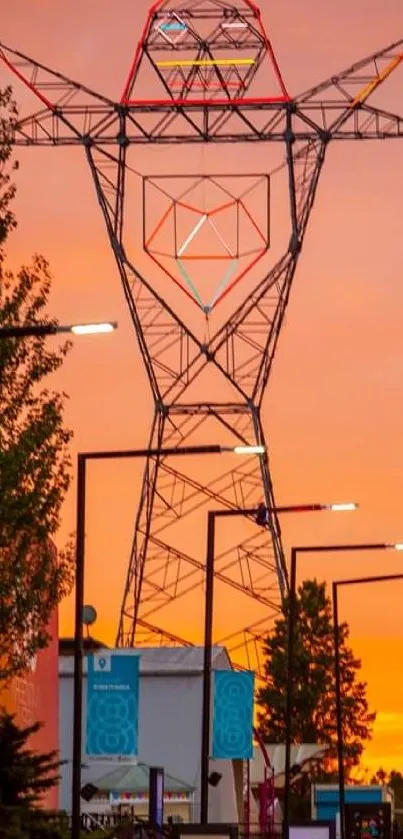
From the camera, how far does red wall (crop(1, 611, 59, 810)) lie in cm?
6700

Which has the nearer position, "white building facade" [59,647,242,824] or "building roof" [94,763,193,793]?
"building roof" [94,763,193,793]

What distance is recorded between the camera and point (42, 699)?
2886 inches

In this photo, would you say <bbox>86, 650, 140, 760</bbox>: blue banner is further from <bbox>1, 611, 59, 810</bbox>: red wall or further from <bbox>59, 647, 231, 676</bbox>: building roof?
<bbox>59, 647, 231, 676</bbox>: building roof

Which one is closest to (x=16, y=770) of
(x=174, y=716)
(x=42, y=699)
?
(x=42, y=699)

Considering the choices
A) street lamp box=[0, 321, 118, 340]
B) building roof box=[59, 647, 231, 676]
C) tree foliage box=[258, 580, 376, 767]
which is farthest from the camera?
tree foliage box=[258, 580, 376, 767]

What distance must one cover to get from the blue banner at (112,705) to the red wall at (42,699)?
18.3 ft

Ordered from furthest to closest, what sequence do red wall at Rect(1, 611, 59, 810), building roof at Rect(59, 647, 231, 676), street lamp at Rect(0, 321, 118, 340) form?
1. building roof at Rect(59, 647, 231, 676)
2. red wall at Rect(1, 611, 59, 810)
3. street lamp at Rect(0, 321, 118, 340)

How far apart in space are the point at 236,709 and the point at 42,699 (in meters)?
8.41

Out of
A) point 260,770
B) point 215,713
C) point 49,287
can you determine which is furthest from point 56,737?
point 260,770

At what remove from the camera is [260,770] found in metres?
131

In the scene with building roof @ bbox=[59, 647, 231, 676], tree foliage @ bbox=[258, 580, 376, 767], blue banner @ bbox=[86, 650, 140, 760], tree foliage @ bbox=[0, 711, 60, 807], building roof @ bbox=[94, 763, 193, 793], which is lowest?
tree foliage @ bbox=[0, 711, 60, 807]

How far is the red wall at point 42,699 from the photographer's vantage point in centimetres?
6700

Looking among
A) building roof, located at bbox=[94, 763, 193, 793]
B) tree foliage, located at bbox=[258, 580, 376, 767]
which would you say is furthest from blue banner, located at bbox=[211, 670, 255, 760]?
tree foliage, located at bbox=[258, 580, 376, 767]

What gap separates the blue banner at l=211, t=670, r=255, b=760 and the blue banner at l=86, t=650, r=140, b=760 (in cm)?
760
